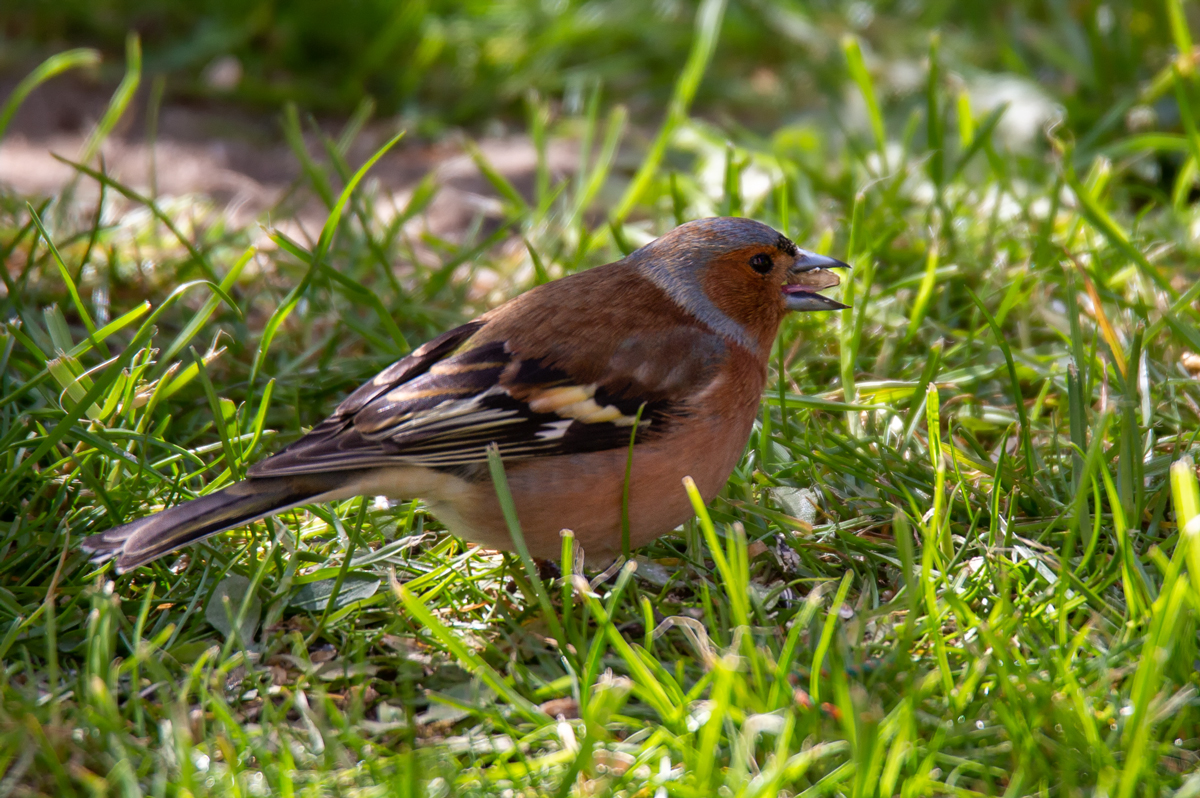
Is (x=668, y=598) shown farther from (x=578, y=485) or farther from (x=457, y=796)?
(x=457, y=796)

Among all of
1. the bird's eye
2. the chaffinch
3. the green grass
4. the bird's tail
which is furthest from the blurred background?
the bird's tail

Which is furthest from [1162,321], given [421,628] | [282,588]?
[282,588]

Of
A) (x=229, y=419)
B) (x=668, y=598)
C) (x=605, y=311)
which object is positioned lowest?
(x=668, y=598)

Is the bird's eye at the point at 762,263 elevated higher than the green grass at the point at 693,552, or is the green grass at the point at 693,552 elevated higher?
the bird's eye at the point at 762,263

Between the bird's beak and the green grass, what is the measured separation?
0.22m

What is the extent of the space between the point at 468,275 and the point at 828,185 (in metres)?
1.59

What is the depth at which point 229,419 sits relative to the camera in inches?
130

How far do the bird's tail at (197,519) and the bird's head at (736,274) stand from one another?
116cm

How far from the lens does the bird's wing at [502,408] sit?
9.33 feet

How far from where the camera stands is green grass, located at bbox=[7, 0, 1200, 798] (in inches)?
88.8

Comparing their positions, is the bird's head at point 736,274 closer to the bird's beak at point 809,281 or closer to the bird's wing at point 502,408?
the bird's beak at point 809,281

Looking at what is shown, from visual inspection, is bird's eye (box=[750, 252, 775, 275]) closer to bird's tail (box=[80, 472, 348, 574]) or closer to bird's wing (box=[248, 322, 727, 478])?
bird's wing (box=[248, 322, 727, 478])

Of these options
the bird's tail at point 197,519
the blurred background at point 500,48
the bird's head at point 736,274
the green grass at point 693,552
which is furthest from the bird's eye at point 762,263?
the blurred background at point 500,48

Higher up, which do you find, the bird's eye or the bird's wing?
the bird's eye
